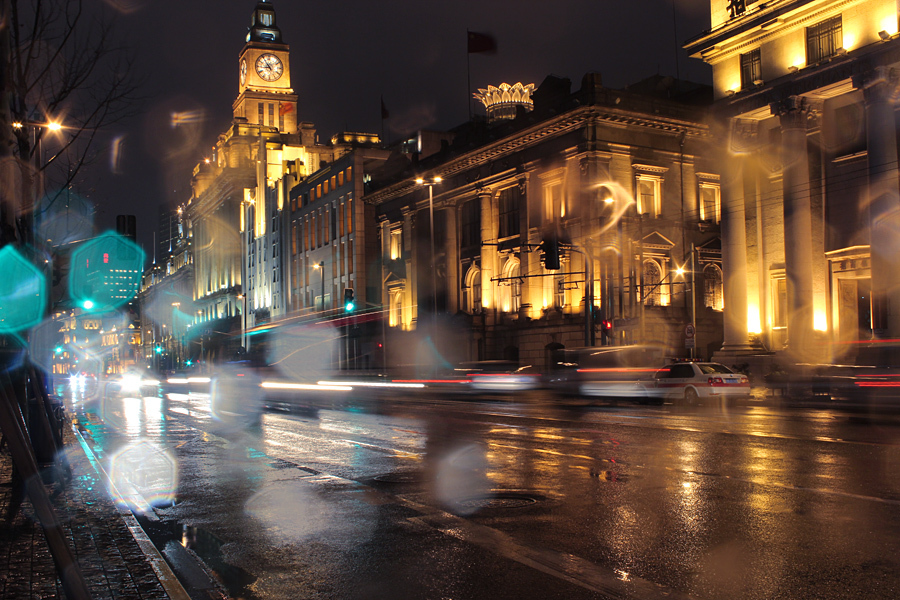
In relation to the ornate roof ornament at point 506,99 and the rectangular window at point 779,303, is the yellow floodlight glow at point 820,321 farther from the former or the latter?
the ornate roof ornament at point 506,99

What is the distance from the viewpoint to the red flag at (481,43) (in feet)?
182

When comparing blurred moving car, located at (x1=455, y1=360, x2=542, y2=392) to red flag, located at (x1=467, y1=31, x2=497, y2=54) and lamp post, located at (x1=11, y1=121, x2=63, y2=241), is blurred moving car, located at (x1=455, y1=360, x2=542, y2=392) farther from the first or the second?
lamp post, located at (x1=11, y1=121, x2=63, y2=241)

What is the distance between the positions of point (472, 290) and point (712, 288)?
17.4 metres

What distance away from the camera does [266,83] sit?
149 meters

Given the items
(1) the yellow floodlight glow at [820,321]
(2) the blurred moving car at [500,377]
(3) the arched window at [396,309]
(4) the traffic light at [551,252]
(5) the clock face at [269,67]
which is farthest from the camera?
(5) the clock face at [269,67]

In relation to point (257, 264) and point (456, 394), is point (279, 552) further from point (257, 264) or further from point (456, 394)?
point (257, 264)

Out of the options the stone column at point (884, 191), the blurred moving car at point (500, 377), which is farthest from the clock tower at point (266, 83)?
the stone column at point (884, 191)

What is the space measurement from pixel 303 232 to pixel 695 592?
9358 cm

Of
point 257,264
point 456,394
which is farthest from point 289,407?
point 257,264

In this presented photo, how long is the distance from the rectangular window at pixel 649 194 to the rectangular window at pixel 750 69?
1117 centimetres

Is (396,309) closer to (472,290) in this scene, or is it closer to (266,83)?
(472,290)

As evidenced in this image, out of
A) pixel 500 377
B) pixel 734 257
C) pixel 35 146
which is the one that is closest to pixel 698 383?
pixel 500 377


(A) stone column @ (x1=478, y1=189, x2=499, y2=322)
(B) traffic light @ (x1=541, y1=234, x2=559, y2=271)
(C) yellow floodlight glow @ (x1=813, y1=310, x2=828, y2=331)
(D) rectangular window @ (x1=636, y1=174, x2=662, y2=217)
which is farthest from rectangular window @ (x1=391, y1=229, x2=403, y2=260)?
(C) yellow floodlight glow @ (x1=813, y1=310, x2=828, y2=331)

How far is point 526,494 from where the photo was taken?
400 inches
